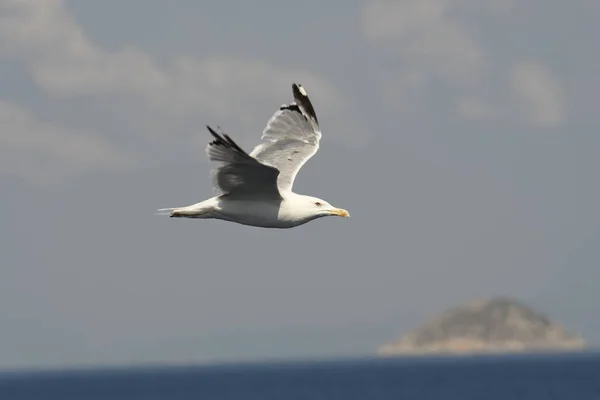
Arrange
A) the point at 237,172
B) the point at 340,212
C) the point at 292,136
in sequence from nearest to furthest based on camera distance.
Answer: the point at 237,172 < the point at 340,212 < the point at 292,136

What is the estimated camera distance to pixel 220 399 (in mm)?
190250

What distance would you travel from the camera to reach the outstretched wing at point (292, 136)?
102 feet

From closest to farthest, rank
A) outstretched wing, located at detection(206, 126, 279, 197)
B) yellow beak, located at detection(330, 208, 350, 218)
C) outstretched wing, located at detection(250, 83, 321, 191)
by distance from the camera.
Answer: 1. outstretched wing, located at detection(206, 126, 279, 197)
2. yellow beak, located at detection(330, 208, 350, 218)
3. outstretched wing, located at detection(250, 83, 321, 191)

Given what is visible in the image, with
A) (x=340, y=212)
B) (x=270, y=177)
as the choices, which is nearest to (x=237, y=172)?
(x=270, y=177)

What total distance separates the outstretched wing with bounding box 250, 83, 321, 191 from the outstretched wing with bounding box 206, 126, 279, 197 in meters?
3.56

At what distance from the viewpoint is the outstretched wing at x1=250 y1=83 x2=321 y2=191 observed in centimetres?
3105

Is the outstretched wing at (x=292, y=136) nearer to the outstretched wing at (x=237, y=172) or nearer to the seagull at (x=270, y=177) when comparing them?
the seagull at (x=270, y=177)

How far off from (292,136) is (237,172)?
577 centimetres

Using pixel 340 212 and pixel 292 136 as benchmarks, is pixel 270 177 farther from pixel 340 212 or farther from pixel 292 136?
pixel 292 136

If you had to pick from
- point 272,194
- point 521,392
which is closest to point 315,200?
point 272,194

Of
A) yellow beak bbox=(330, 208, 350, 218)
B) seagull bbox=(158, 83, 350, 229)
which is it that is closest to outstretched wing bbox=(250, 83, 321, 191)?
seagull bbox=(158, 83, 350, 229)

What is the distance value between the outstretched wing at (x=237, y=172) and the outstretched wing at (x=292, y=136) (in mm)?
3562

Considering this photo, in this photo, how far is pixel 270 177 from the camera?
2650cm

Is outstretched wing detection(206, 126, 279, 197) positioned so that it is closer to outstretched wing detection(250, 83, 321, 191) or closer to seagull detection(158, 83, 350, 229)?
seagull detection(158, 83, 350, 229)
